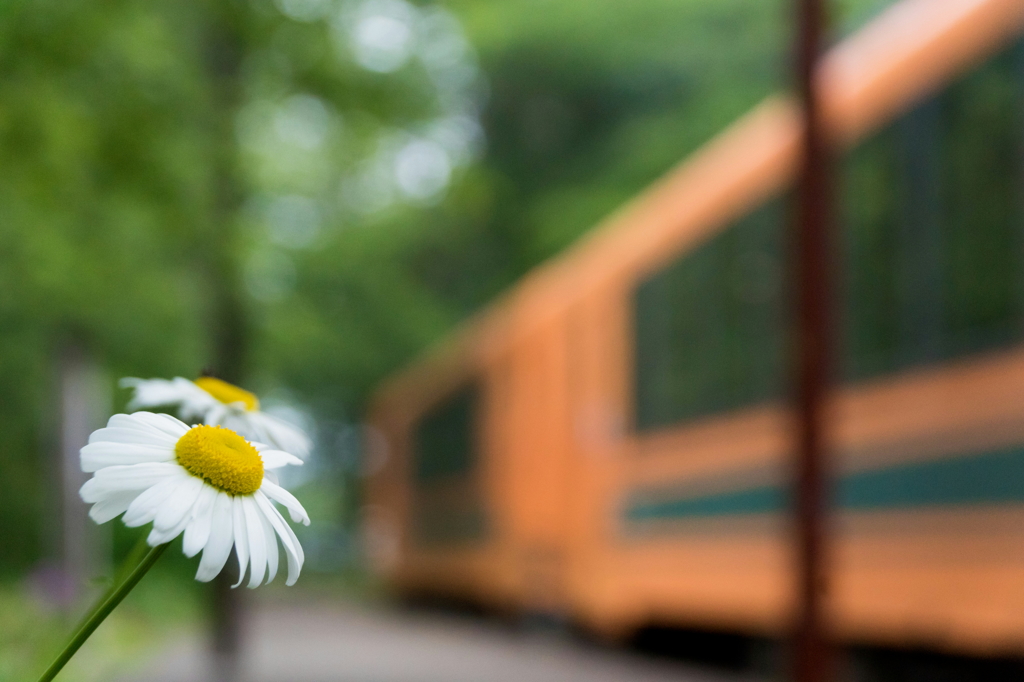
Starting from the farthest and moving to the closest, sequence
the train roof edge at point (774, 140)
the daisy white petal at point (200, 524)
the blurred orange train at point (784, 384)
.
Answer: the train roof edge at point (774, 140)
the blurred orange train at point (784, 384)
the daisy white petal at point (200, 524)

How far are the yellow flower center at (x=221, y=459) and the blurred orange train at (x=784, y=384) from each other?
3.31 m

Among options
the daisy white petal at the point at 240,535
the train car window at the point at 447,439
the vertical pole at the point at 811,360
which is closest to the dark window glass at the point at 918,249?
the vertical pole at the point at 811,360

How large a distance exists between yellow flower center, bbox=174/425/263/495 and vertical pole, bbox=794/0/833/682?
3176 millimetres

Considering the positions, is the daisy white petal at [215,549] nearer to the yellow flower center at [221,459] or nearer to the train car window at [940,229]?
the yellow flower center at [221,459]

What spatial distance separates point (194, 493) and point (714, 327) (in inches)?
304

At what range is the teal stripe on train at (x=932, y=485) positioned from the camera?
5.20 metres

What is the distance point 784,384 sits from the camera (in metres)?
7.41

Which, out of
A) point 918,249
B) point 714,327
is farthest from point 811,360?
point 714,327

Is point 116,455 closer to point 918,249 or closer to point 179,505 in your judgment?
point 179,505

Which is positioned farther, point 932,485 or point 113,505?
point 932,485

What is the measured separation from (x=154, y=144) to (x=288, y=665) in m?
4.36

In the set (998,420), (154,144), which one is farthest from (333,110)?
(998,420)

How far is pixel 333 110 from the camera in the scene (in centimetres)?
753

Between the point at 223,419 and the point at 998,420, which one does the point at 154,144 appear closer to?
the point at 998,420
